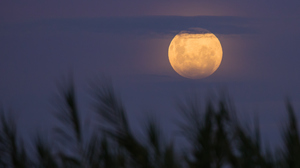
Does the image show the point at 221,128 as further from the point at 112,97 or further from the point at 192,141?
the point at 112,97

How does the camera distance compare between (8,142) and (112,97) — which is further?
(8,142)

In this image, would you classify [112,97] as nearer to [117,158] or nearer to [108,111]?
[108,111]

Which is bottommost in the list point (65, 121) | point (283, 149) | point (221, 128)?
point (283, 149)

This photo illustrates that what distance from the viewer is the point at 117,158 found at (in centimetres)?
627

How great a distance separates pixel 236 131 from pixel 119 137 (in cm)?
168

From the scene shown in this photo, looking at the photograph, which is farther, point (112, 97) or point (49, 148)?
point (49, 148)

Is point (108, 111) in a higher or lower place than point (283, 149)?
higher

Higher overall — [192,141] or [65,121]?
[65,121]

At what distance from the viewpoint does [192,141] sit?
20.2 feet

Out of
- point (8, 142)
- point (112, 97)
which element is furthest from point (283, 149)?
point (8, 142)

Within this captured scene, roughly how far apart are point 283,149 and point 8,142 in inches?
181

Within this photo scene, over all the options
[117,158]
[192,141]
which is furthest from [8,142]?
[192,141]

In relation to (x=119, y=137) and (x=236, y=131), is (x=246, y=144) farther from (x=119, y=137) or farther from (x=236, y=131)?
(x=119, y=137)

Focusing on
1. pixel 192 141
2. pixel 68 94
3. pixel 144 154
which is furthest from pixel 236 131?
pixel 68 94
